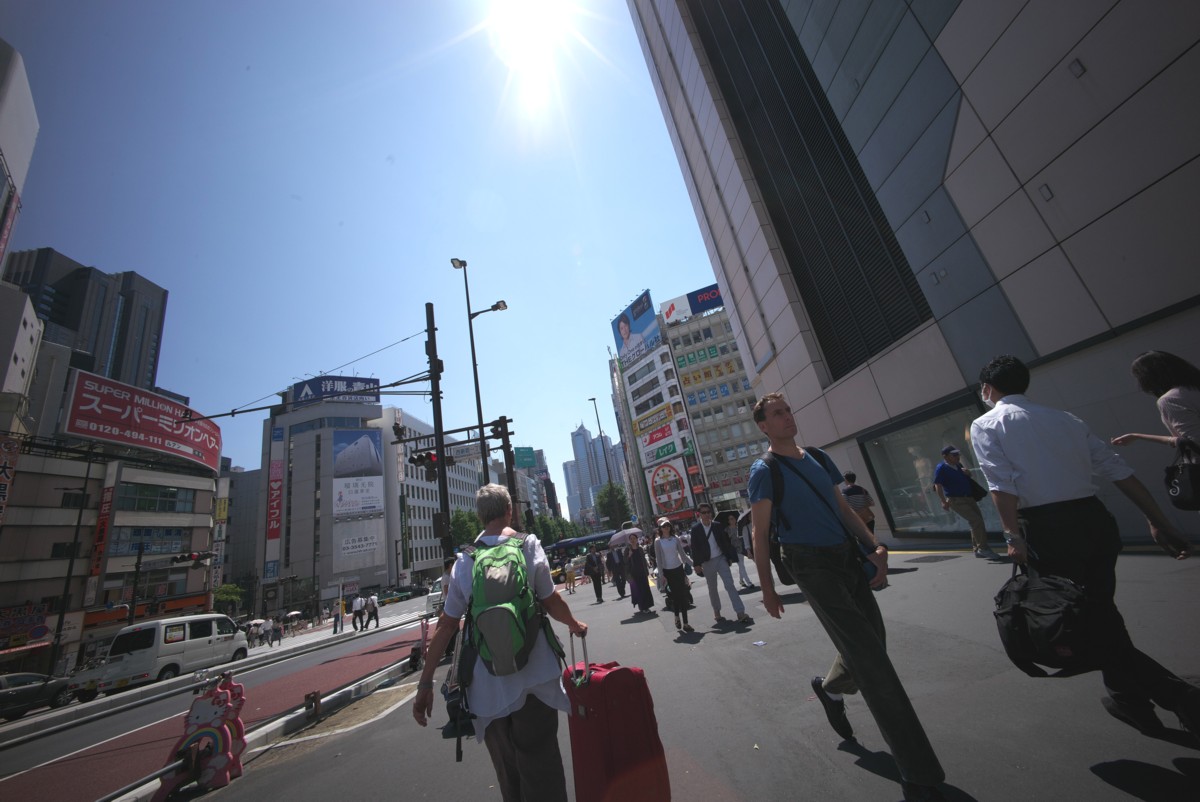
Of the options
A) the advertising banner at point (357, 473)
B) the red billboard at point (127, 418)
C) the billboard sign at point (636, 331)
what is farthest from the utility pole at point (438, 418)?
the advertising banner at point (357, 473)

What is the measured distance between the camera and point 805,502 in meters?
2.62

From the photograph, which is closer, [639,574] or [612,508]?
[639,574]

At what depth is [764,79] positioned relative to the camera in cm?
1448

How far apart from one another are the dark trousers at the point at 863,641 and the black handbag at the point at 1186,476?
1995 millimetres

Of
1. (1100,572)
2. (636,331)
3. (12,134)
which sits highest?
(12,134)

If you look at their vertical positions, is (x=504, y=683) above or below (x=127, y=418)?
below

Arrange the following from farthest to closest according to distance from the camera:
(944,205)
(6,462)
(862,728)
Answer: (6,462)
(944,205)
(862,728)

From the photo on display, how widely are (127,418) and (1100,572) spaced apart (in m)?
45.2

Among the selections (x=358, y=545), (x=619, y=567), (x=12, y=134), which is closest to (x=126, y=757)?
(x=619, y=567)

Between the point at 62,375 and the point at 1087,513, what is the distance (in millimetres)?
68000

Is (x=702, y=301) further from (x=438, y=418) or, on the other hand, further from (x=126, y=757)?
(x=126, y=757)

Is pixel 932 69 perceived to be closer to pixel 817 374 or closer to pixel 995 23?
pixel 995 23

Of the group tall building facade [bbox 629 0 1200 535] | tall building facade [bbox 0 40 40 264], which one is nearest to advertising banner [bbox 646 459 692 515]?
tall building facade [bbox 629 0 1200 535]

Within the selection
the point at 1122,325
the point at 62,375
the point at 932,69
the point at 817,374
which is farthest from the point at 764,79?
the point at 62,375
